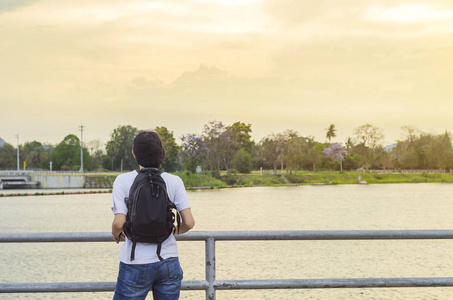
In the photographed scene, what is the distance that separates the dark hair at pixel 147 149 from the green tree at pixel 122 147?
306 ft

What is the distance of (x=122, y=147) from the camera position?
322 feet

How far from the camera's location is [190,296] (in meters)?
10.2

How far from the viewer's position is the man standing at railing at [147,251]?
3.04m

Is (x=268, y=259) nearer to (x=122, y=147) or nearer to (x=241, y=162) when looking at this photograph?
(x=241, y=162)

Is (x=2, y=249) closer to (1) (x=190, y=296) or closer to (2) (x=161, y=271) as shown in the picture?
(1) (x=190, y=296)

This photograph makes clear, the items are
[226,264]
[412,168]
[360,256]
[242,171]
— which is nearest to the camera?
[226,264]

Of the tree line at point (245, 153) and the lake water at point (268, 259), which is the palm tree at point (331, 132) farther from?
the lake water at point (268, 259)

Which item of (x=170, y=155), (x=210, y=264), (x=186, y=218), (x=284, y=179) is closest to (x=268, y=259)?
(x=210, y=264)

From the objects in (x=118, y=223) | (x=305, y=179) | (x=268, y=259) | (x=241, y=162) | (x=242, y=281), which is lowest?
(x=268, y=259)

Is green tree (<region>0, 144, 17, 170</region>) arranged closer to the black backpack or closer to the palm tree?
the palm tree

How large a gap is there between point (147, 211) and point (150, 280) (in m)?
0.43

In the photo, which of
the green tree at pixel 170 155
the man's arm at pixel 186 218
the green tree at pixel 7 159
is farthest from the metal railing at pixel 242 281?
the green tree at pixel 7 159

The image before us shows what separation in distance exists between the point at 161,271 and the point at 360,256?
41.6ft

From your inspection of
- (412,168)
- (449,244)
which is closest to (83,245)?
(449,244)
